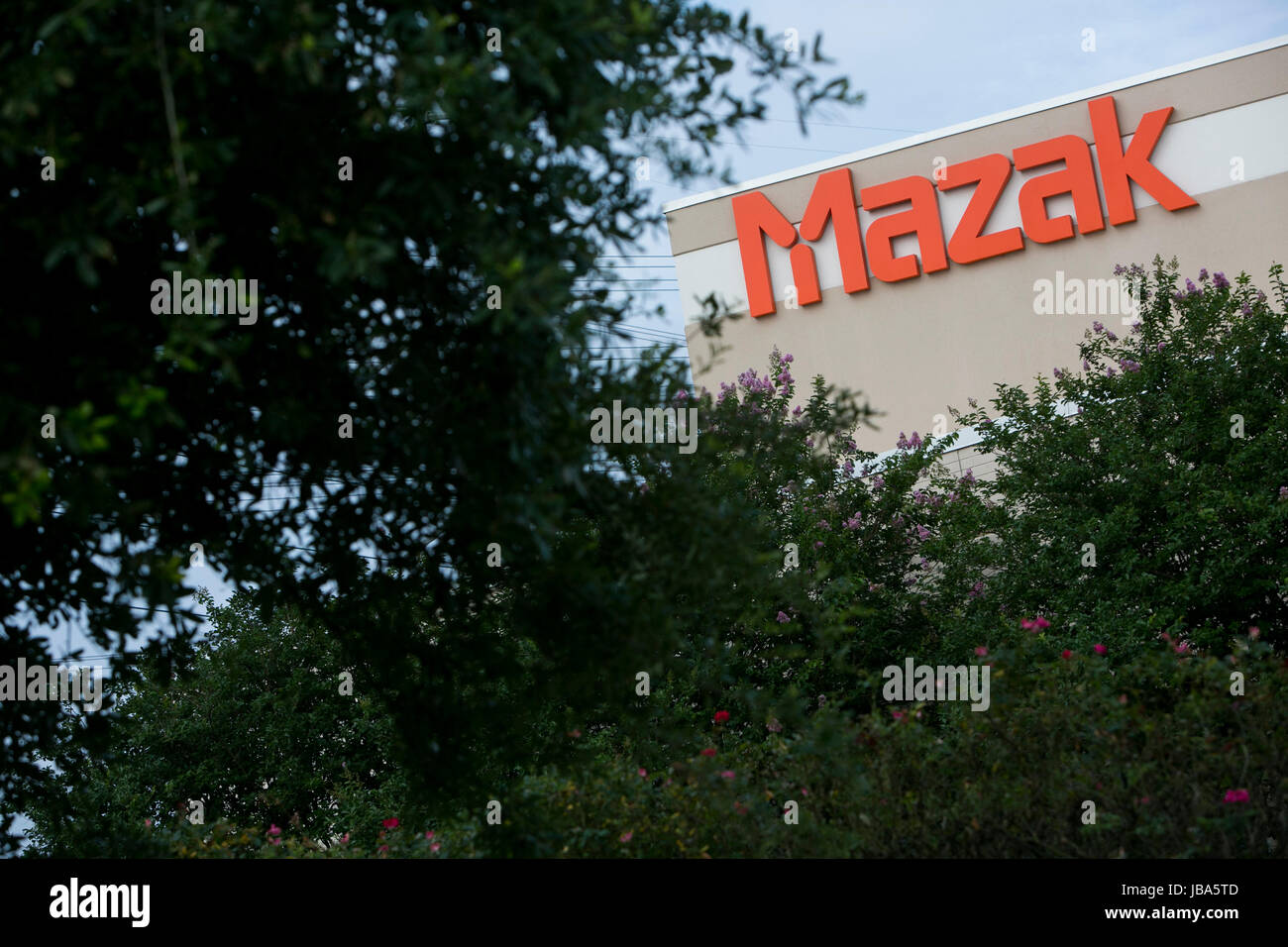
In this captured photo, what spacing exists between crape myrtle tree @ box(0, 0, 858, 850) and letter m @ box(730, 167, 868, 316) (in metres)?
21.5

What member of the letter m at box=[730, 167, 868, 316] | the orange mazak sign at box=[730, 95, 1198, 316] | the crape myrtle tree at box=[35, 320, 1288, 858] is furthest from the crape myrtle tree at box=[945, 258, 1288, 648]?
the letter m at box=[730, 167, 868, 316]

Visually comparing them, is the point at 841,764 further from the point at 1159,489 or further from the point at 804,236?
the point at 804,236

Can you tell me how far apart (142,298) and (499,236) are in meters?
1.58

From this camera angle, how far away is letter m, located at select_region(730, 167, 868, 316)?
2561 cm

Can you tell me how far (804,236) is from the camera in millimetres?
26141

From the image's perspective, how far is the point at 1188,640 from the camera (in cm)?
1095

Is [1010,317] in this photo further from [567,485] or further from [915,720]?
[567,485]

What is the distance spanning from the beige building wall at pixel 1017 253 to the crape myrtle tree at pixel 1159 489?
30.9ft

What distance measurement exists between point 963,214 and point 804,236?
346 cm

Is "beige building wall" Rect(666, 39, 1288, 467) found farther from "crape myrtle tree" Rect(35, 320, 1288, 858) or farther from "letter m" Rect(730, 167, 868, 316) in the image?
"crape myrtle tree" Rect(35, 320, 1288, 858)

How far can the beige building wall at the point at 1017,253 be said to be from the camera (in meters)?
23.2

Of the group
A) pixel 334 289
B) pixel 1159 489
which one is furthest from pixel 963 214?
pixel 334 289
